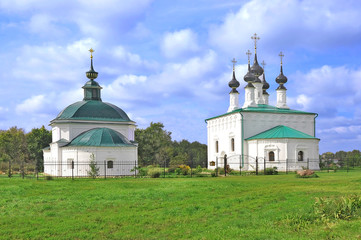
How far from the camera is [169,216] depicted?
33.3 feet

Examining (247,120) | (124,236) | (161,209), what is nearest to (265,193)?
(161,209)

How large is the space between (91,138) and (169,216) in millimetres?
20012

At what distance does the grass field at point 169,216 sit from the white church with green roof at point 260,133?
589 inches

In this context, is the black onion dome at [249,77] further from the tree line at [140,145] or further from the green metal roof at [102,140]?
the green metal roof at [102,140]

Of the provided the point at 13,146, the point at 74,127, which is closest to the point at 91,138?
the point at 74,127

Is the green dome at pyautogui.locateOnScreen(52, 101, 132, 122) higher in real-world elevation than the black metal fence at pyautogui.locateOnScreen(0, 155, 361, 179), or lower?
higher

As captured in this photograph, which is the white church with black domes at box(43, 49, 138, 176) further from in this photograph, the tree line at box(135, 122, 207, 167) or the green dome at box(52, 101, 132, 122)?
the tree line at box(135, 122, 207, 167)

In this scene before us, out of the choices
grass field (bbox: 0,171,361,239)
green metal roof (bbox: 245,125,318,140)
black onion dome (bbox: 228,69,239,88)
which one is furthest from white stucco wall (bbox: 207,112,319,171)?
grass field (bbox: 0,171,361,239)

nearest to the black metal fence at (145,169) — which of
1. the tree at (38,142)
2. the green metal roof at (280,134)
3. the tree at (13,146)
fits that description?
the green metal roof at (280,134)

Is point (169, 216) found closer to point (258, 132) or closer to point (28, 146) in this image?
point (258, 132)

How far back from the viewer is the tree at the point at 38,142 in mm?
49438

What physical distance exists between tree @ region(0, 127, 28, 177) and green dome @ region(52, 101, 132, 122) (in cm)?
1532

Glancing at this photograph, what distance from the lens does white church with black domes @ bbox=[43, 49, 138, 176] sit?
2839cm

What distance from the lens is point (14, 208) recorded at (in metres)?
11.6
